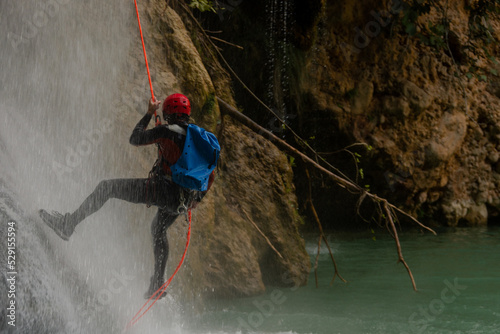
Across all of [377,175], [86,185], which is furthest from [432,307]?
[377,175]

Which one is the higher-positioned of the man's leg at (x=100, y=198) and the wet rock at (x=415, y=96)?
the man's leg at (x=100, y=198)

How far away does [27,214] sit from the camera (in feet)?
11.7

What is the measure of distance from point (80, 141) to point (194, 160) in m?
1.66

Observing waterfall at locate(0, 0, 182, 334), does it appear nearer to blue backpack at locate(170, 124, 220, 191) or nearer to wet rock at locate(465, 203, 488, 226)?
blue backpack at locate(170, 124, 220, 191)

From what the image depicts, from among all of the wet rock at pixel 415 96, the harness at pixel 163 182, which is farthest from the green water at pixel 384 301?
the wet rock at pixel 415 96

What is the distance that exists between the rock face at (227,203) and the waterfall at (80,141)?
0.92 ft

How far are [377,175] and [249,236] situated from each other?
5.02 meters

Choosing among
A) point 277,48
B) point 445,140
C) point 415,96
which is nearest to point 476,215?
point 445,140

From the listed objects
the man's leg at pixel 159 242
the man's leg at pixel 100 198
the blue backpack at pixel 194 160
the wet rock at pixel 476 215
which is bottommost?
the wet rock at pixel 476 215

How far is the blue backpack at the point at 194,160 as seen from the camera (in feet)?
12.2

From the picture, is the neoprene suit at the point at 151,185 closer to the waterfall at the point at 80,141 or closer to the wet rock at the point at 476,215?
the waterfall at the point at 80,141

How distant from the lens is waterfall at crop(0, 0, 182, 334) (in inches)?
158

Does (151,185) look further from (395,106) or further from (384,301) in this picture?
(395,106)

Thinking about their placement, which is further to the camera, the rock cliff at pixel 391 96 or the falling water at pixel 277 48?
the rock cliff at pixel 391 96
